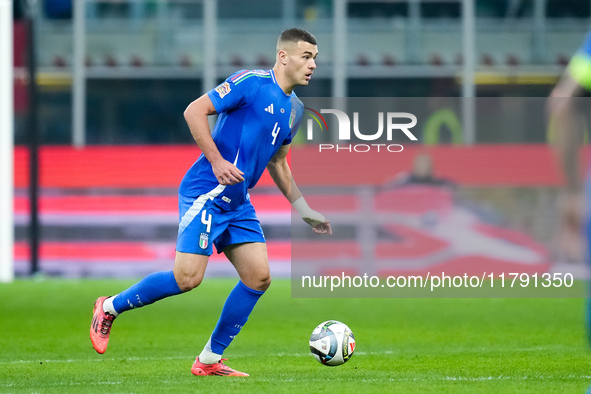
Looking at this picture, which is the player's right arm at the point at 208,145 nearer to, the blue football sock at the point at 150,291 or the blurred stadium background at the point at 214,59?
the blue football sock at the point at 150,291

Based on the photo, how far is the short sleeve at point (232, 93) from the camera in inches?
241

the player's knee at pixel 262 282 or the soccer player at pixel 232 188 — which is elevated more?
the soccer player at pixel 232 188

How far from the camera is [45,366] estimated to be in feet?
23.6

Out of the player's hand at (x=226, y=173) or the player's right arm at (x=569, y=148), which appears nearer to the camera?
the player's right arm at (x=569, y=148)

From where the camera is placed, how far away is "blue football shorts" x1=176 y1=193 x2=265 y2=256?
614 centimetres

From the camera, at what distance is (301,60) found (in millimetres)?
6199

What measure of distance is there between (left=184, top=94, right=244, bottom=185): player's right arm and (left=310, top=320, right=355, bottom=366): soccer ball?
47.9 inches

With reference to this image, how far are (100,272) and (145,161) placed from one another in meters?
2.10

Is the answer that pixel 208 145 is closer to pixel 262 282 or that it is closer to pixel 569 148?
pixel 262 282

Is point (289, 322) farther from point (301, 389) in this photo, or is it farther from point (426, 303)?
point (301, 389)

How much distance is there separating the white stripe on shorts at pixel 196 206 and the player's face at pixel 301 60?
2.67 ft

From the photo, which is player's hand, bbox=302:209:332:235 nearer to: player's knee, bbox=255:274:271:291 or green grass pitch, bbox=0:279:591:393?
player's knee, bbox=255:274:271:291

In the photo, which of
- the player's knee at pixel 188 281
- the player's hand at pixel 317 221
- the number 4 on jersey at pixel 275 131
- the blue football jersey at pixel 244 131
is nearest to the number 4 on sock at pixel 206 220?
the blue football jersey at pixel 244 131

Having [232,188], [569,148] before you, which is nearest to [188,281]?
[232,188]
